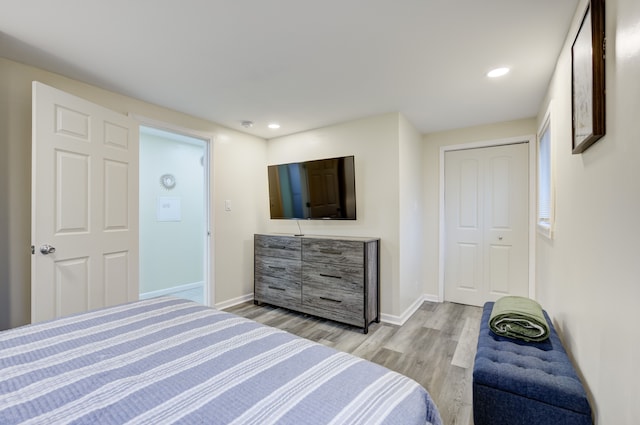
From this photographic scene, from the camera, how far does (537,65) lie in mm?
2156

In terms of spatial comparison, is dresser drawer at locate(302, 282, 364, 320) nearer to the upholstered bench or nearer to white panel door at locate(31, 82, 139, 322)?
the upholstered bench

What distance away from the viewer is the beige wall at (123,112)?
2.09 meters

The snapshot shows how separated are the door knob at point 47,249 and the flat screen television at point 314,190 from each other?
226 centimetres

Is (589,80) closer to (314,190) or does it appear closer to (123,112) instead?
(314,190)

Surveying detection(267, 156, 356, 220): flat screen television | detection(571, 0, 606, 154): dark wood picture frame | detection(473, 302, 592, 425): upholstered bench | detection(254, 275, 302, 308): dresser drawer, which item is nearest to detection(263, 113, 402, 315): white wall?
detection(267, 156, 356, 220): flat screen television

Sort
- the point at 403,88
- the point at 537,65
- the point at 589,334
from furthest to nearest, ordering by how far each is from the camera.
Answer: the point at 403,88
the point at 537,65
the point at 589,334

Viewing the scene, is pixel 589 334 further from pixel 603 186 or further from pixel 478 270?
pixel 478 270

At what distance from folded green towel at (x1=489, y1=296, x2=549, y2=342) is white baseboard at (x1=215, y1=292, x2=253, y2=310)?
113 inches

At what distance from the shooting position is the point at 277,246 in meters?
3.58

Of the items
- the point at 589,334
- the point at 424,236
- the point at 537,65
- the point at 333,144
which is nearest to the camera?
the point at 589,334

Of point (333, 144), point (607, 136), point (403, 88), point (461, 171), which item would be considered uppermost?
point (403, 88)

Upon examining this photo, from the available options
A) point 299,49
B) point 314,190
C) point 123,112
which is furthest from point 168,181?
point 299,49

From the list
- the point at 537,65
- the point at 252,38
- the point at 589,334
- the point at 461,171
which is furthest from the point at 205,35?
the point at 461,171

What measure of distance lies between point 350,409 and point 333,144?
3143 millimetres
